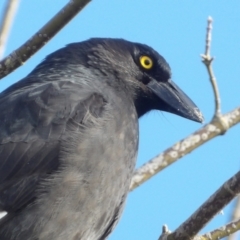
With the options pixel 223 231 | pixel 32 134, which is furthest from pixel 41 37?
pixel 223 231

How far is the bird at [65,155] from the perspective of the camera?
156 inches

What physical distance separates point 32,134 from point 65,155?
0.79 ft

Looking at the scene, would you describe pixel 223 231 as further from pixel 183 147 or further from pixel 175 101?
pixel 175 101

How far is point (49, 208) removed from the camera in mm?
3947

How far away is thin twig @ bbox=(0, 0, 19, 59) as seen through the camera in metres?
4.23

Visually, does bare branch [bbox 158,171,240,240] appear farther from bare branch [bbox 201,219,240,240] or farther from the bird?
the bird

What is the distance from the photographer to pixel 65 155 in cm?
405

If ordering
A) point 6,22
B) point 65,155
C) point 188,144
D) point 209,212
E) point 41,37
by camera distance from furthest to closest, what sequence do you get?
point 188,144 < point 6,22 < point 65,155 < point 41,37 < point 209,212

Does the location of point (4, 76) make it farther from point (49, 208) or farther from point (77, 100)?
point (49, 208)

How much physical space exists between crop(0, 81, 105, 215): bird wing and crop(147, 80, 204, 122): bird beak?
2.54 ft

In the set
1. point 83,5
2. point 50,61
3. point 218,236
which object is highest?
point 83,5

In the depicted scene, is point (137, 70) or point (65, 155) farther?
point (137, 70)

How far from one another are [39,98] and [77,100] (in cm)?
24

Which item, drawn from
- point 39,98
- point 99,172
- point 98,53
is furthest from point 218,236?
point 98,53
